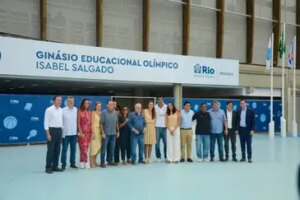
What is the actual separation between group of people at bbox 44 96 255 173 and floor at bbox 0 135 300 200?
487mm

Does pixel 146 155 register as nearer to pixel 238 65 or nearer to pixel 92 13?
pixel 92 13

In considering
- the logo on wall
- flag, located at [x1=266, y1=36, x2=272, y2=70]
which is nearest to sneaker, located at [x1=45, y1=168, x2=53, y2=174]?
the logo on wall

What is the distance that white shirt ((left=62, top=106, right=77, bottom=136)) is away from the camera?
1098 cm

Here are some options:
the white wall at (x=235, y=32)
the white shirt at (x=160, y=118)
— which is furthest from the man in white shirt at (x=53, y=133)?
the white wall at (x=235, y=32)

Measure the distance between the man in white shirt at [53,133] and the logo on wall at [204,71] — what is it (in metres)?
13.3

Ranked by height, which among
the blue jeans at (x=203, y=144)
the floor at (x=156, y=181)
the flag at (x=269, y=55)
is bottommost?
the floor at (x=156, y=181)

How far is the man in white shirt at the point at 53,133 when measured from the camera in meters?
10.5

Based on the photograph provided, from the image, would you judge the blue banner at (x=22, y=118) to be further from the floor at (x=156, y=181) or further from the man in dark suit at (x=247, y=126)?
the man in dark suit at (x=247, y=126)

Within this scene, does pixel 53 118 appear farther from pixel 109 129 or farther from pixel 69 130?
pixel 109 129

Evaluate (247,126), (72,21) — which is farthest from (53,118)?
(72,21)

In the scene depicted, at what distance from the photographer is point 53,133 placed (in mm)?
10594

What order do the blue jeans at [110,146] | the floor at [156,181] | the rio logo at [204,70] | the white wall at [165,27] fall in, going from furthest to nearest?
the white wall at [165,27]
the rio logo at [204,70]
the blue jeans at [110,146]
the floor at [156,181]

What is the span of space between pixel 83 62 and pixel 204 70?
692 centimetres

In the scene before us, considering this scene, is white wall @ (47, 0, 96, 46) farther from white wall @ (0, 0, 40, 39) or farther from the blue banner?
the blue banner
